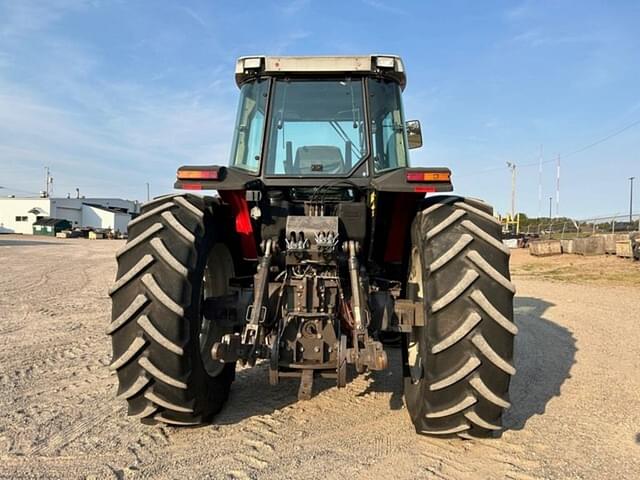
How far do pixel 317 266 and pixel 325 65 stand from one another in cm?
169

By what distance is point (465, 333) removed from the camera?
314cm

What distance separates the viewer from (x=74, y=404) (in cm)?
409

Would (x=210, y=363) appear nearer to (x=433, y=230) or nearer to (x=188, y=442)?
(x=188, y=442)

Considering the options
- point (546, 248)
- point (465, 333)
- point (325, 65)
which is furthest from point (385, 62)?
point (546, 248)

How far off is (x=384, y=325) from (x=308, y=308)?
575mm

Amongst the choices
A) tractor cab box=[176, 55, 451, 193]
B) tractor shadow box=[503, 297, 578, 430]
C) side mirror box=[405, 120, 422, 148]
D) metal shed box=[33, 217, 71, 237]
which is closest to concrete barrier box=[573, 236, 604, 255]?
tractor shadow box=[503, 297, 578, 430]

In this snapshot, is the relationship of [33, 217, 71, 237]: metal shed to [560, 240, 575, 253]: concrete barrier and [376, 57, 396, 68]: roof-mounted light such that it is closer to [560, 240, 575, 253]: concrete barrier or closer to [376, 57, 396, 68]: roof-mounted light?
[560, 240, 575, 253]: concrete barrier

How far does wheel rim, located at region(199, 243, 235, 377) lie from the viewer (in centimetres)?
437

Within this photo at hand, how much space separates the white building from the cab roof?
65.0 meters

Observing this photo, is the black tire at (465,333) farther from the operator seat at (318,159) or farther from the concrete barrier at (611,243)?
the concrete barrier at (611,243)

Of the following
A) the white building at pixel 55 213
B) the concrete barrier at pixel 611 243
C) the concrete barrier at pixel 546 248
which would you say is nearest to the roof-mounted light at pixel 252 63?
the concrete barrier at pixel 611 243

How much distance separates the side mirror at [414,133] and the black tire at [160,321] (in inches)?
87.8

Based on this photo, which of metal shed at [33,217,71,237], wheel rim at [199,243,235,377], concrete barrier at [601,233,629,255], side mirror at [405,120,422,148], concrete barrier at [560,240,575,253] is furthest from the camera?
metal shed at [33,217,71,237]

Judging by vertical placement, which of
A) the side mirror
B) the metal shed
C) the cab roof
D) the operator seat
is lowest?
the metal shed
